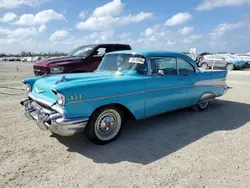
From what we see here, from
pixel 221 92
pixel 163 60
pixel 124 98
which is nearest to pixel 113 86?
pixel 124 98

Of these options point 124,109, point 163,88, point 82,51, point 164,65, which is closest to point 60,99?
point 124,109

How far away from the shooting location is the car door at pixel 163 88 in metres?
4.25

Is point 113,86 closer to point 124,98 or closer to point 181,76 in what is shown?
point 124,98

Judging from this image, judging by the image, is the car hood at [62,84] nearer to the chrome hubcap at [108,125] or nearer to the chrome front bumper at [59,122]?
the chrome front bumper at [59,122]

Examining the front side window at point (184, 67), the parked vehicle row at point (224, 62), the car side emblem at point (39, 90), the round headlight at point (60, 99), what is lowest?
the round headlight at point (60, 99)

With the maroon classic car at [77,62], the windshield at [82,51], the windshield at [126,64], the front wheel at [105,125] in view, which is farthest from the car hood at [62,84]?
the windshield at [82,51]

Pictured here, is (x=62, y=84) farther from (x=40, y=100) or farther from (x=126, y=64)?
(x=126, y=64)

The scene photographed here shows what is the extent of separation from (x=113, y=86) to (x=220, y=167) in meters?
2.04

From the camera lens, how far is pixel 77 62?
7.81 metres

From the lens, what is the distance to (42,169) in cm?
301

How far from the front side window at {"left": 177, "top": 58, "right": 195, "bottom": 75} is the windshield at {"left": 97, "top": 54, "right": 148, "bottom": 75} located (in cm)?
112

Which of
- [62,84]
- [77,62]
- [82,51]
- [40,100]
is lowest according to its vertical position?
[40,100]

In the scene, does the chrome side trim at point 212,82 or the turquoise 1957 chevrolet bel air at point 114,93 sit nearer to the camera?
the turquoise 1957 chevrolet bel air at point 114,93

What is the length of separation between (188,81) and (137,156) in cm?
248
